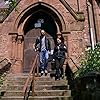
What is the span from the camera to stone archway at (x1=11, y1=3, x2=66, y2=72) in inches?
544

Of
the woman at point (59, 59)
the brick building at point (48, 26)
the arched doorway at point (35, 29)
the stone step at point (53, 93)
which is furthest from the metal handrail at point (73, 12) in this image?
the stone step at point (53, 93)

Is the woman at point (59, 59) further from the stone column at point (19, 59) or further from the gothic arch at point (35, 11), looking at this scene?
the stone column at point (19, 59)

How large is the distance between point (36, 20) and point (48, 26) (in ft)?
2.62

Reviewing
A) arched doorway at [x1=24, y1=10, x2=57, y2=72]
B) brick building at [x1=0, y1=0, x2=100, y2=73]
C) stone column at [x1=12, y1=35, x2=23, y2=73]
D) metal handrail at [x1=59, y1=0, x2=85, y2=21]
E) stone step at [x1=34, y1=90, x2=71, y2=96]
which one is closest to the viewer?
stone step at [x1=34, y1=90, x2=71, y2=96]

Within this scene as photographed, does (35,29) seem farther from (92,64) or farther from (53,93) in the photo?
(53,93)

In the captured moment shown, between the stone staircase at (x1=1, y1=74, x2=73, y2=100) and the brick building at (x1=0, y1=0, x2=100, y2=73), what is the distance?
262cm

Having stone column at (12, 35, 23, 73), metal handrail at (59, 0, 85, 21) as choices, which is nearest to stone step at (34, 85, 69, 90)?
stone column at (12, 35, 23, 73)

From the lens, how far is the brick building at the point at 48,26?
43.7ft

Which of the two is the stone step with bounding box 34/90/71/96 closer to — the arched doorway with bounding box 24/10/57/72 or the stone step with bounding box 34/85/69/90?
the stone step with bounding box 34/85/69/90

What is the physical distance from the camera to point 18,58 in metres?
13.4

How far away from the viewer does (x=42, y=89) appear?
9359 mm

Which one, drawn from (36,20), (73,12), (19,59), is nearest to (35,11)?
(36,20)

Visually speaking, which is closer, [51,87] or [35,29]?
[51,87]

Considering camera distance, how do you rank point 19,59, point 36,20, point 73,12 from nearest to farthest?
point 19,59
point 73,12
point 36,20
